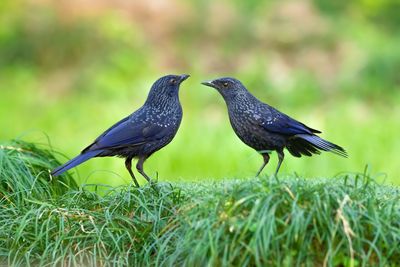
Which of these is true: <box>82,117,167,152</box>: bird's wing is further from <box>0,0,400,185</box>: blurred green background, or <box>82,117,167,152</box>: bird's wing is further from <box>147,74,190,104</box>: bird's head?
<box>0,0,400,185</box>: blurred green background

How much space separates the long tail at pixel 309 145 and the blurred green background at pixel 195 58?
492 cm

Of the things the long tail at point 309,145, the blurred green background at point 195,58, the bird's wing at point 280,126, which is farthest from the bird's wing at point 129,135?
the blurred green background at point 195,58

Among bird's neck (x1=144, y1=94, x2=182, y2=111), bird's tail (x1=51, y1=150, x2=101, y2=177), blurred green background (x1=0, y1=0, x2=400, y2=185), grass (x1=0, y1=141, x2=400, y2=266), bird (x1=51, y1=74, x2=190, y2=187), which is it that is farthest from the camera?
blurred green background (x1=0, y1=0, x2=400, y2=185)

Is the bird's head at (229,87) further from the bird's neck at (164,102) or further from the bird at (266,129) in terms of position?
the bird's neck at (164,102)

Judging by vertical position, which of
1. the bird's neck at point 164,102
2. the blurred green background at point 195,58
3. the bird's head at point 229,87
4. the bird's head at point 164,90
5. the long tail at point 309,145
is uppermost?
the blurred green background at point 195,58

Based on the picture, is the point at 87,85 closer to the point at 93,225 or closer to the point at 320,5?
the point at 320,5

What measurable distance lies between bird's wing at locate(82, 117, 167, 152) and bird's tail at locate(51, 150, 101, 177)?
0.05 m

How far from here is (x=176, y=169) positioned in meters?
9.27

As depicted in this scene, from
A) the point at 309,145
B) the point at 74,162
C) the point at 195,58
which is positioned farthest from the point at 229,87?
the point at 195,58

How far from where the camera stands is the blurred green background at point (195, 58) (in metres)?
12.3

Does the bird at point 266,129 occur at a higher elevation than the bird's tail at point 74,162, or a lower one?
higher

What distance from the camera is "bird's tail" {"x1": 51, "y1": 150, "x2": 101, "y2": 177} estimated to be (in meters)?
5.39

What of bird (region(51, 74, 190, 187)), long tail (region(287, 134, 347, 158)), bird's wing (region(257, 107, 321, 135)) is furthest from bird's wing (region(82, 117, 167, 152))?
long tail (region(287, 134, 347, 158))

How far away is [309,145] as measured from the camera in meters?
5.95
